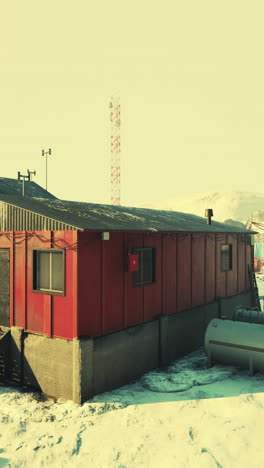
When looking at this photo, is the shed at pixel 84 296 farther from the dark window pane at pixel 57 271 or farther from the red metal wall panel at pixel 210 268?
the red metal wall panel at pixel 210 268

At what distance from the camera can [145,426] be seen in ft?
30.6

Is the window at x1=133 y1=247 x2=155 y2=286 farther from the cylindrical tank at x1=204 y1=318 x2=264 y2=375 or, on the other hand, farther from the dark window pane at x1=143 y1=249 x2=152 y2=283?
the cylindrical tank at x1=204 y1=318 x2=264 y2=375

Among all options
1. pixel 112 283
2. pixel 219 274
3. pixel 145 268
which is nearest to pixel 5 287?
pixel 112 283

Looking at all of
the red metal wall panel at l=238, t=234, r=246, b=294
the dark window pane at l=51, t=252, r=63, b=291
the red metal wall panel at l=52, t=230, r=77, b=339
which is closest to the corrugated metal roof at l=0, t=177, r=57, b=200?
the red metal wall panel at l=238, t=234, r=246, b=294

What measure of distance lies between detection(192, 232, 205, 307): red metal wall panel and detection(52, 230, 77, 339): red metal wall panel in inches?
258

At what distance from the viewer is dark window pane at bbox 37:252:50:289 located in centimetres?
1133

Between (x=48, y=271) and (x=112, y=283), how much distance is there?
76.9 inches

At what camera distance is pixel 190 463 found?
7.87 m

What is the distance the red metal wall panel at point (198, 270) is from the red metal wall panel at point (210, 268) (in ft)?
1.16

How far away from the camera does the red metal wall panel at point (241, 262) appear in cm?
1958

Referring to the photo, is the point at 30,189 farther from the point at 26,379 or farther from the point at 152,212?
the point at 26,379

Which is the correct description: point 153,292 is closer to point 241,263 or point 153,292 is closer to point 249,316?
point 249,316

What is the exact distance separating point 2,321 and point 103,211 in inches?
208

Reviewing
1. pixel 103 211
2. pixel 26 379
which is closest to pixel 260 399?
pixel 26 379
